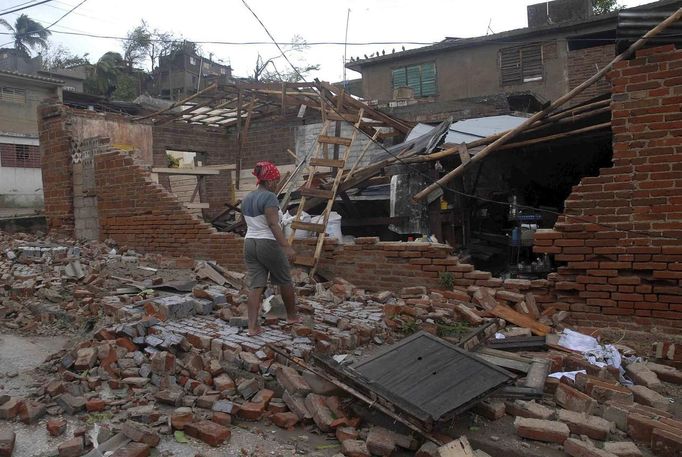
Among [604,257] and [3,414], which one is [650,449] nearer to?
[604,257]

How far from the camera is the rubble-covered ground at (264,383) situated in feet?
11.0

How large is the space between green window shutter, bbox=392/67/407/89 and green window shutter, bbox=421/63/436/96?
2.45ft

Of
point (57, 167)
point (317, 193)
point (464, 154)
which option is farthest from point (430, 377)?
point (57, 167)

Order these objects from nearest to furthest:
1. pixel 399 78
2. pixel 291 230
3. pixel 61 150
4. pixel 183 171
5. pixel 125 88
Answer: pixel 291 230 < pixel 61 150 < pixel 183 171 < pixel 399 78 < pixel 125 88

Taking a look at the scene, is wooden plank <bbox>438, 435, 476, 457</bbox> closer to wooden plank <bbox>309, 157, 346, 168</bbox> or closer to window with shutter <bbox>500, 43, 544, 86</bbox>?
wooden plank <bbox>309, 157, 346, 168</bbox>

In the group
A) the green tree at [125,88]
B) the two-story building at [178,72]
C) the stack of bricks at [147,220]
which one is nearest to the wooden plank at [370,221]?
the stack of bricks at [147,220]

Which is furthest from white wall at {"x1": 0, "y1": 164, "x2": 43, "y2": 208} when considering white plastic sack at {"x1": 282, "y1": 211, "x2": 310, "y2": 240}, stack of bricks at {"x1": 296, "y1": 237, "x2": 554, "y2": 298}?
stack of bricks at {"x1": 296, "y1": 237, "x2": 554, "y2": 298}

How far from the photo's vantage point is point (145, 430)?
334cm

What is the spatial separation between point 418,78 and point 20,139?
1785 centimetres

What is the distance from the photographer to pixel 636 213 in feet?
16.8

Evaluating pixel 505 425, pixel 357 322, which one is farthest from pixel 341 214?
pixel 505 425

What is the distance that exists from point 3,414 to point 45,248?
6.00 m

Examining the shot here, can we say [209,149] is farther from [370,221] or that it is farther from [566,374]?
[566,374]

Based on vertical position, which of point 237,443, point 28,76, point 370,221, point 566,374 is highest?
point 28,76
